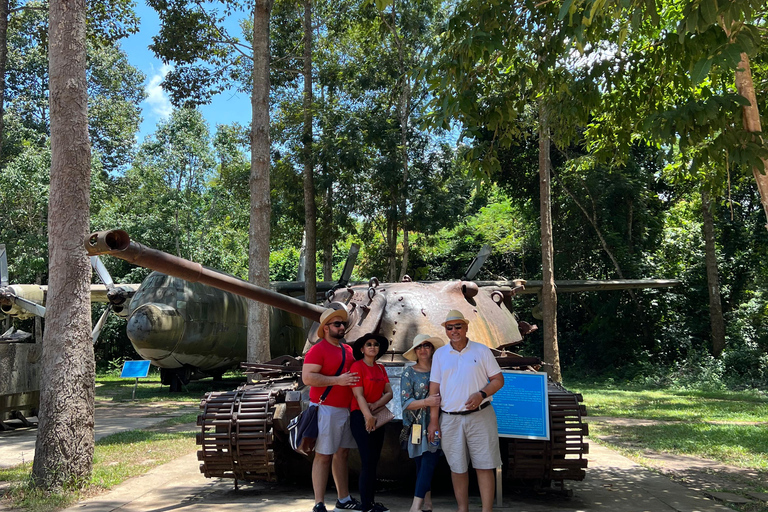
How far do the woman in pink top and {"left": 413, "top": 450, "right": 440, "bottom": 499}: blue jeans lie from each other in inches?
15.2

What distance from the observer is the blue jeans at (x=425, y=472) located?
18.5 ft

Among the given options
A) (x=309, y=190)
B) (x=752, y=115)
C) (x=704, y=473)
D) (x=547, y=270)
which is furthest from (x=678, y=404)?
(x=752, y=115)

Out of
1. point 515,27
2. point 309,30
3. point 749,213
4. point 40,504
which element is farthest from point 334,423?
point 749,213

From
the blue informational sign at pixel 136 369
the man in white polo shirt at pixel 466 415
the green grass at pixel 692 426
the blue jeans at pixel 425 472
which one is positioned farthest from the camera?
the blue informational sign at pixel 136 369

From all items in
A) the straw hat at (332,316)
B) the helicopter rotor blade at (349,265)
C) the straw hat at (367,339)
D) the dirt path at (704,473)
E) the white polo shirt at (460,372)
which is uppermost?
the helicopter rotor blade at (349,265)

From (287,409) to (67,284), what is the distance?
264 cm

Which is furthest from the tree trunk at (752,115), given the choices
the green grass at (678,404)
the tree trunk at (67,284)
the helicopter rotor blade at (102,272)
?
the helicopter rotor blade at (102,272)

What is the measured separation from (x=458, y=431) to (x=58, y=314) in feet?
14.0

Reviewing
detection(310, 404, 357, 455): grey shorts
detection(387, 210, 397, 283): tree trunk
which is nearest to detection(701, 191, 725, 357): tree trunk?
detection(387, 210, 397, 283): tree trunk

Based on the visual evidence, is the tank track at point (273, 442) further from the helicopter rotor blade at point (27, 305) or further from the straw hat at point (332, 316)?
the helicopter rotor blade at point (27, 305)

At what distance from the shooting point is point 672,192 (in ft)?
84.8

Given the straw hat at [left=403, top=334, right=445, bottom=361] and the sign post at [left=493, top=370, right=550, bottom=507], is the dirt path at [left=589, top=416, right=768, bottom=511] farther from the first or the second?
the straw hat at [left=403, top=334, right=445, bottom=361]

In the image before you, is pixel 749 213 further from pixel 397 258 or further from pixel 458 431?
pixel 458 431

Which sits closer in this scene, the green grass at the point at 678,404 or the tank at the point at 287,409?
the tank at the point at 287,409
